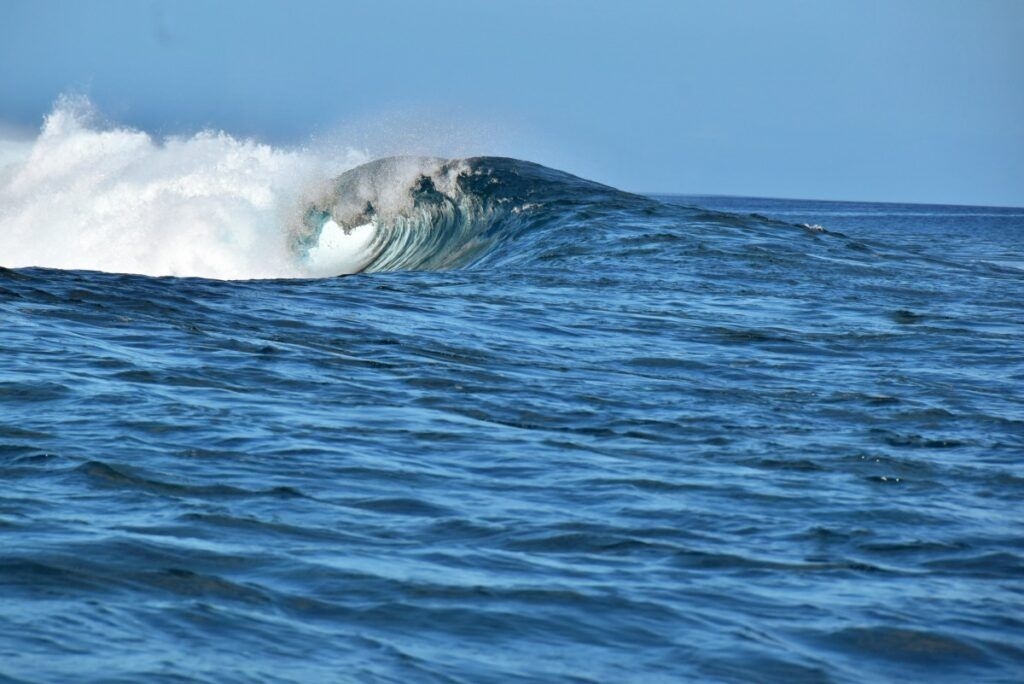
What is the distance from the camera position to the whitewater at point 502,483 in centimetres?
490

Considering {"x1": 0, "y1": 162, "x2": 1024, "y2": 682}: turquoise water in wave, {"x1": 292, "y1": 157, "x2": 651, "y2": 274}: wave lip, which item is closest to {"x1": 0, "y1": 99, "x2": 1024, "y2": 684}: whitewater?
{"x1": 0, "y1": 162, "x2": 1024, "y2": 682}: turquoise water in wave

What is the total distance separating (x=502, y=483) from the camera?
7094mm

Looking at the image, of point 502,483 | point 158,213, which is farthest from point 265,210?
point 502,483

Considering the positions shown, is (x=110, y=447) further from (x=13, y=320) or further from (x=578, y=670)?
(x=13, y=320)

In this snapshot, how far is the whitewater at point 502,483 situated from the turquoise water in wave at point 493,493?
23mm

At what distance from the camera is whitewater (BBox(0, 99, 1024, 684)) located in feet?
16.1

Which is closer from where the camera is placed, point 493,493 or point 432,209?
point 493,493

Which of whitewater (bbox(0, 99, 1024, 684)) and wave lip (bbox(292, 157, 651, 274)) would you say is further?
wave lip (bbox(292, 157, 651, 274))

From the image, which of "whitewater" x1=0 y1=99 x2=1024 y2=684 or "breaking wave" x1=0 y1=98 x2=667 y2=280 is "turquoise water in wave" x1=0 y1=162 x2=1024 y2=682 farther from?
"breaking wave" x1=0 y1=98 x2=667 y2=280

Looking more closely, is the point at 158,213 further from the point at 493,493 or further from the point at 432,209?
the point at 493,493

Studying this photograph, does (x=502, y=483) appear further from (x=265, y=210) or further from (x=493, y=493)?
(x=265, y=210)

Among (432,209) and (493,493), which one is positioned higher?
(432,209)

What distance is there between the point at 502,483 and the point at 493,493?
213mm

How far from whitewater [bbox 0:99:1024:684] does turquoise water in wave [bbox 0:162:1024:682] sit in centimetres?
2
